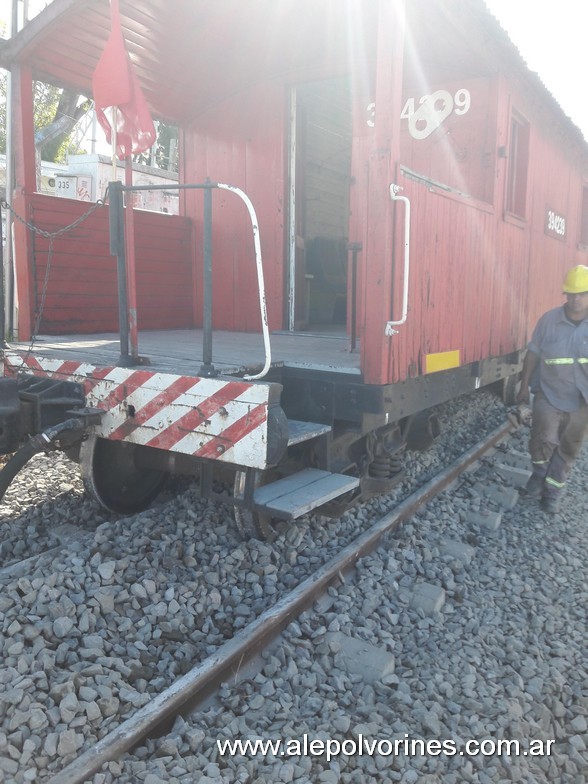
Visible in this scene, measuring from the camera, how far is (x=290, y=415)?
3.89 metres

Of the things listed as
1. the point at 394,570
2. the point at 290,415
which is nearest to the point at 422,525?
the point at 394,570

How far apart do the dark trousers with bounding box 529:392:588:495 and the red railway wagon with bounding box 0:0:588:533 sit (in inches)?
24.9

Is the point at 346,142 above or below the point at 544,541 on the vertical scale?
above

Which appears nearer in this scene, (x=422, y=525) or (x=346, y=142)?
(x=422, y=525)

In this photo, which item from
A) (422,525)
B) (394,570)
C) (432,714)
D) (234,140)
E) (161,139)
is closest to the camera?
(432,714)

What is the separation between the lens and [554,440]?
5.32 meters

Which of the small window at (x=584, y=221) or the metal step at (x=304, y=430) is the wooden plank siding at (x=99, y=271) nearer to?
the metal step at (x=304, y=430)

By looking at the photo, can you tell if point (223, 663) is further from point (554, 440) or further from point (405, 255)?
point (554, 440)

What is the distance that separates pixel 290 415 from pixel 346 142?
19.8 feet

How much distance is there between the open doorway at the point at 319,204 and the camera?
20.9 feet

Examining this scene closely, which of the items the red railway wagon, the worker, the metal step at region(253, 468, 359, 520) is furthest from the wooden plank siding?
the worker

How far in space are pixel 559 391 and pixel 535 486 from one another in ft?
2.63

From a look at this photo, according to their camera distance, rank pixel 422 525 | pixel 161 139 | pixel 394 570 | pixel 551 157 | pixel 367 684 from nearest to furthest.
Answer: pixel 367 684, pixel 394 570, pixel 422 525, pixel 551 157, pixel 161 139

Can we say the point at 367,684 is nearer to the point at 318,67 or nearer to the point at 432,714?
the point at 432,714
